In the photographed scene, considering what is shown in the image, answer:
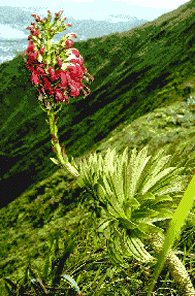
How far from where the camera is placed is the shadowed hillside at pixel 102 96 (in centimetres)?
284

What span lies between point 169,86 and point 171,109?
68 cm

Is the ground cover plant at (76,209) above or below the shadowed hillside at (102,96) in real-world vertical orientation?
below

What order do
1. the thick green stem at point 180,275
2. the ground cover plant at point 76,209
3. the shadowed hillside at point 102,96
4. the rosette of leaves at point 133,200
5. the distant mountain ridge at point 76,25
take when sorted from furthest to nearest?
1. the distant mountain ridge at point 76,25
2. the shadowed hillside at point 102,96
3. the ground cover plant at point 76,209
4. the rosette of leaves at point 133,200
5. the thick green stem at point 180,275

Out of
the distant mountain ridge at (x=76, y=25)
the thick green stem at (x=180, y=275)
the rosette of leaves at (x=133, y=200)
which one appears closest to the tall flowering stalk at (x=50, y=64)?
the rosette of leaves at (x=133, y=200)

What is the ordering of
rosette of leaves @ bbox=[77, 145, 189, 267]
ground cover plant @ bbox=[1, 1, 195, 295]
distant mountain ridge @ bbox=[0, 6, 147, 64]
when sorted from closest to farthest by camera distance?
1. rosette of leaves @ bbox=[77, 145, 189, 267]
2. ground cover plant @ bbox=[1, 1, 195, 295]
3. distant mountain ridge @ bbox=[0, 6, 147, 64]

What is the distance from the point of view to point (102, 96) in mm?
4754

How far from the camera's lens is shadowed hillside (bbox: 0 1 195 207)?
2844 millimetres

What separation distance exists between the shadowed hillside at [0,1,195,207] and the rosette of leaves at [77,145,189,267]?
749 millimetres

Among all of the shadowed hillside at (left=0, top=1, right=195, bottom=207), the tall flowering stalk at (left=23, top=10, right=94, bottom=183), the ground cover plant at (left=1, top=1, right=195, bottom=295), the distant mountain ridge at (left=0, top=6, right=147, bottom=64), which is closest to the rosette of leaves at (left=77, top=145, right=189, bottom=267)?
the ground cover plant at (left=1, top=1, right=195, bottom=295)

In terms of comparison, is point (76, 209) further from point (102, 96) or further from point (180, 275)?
point (102, 96)

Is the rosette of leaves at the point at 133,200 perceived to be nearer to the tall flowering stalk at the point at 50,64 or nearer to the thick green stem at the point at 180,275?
the thick green stem at the point at 180,275

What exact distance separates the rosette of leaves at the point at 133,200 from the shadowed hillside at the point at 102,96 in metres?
0.75

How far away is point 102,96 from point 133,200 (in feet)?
13.2

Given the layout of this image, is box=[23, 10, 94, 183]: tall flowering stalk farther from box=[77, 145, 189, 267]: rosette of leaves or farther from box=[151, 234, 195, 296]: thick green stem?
box=[151, 234, 195, 296]: thick green stem
